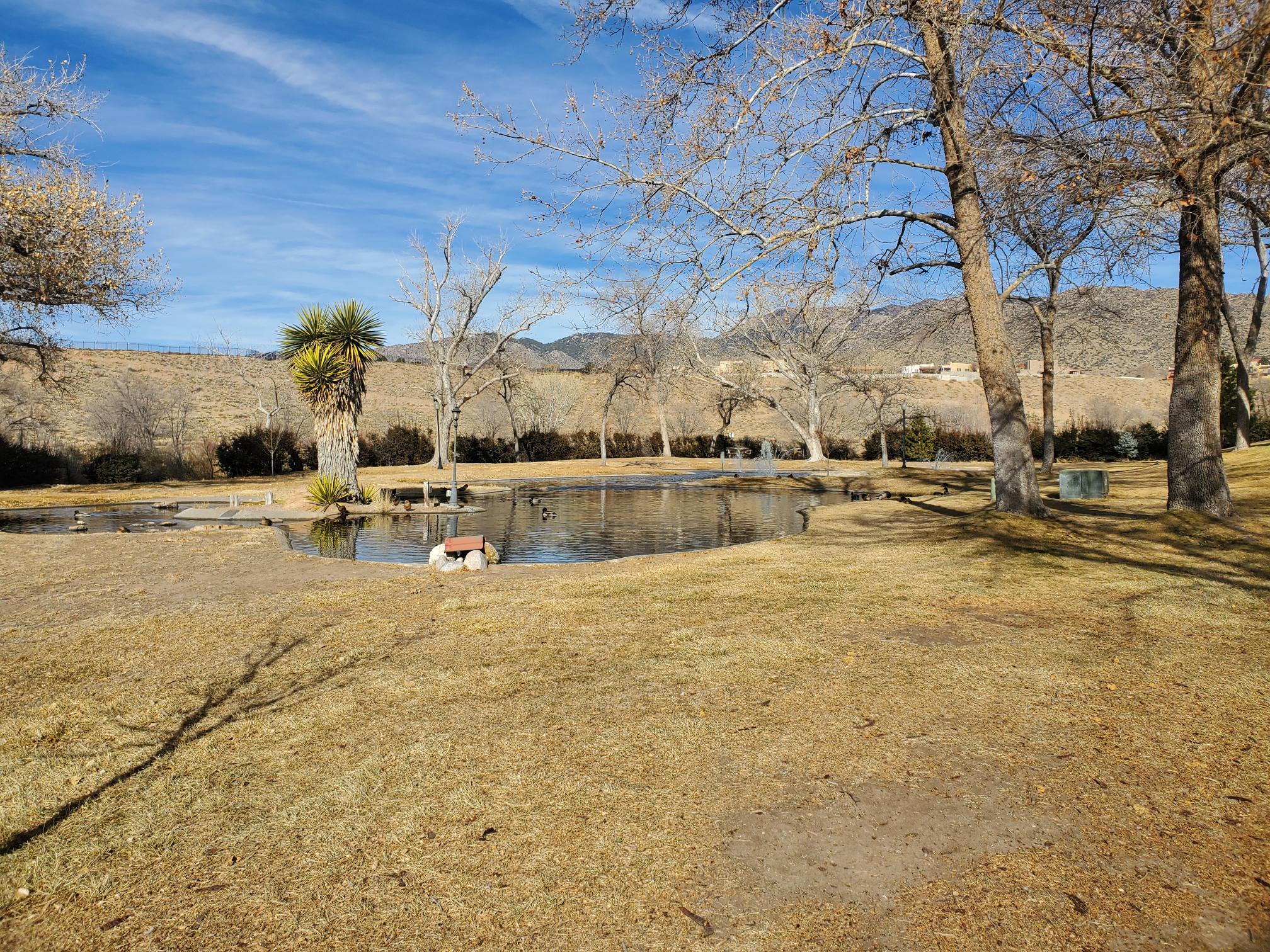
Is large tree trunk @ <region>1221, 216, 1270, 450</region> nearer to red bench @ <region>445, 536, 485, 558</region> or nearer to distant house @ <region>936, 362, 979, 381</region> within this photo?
red bench @ <region>445, 536, 485, 558</region>

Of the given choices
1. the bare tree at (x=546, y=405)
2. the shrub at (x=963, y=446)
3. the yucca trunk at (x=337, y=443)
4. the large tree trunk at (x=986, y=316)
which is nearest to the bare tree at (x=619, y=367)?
the bare tree at (x=546, y=405)

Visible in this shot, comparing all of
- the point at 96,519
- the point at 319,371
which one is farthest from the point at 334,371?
the point at 96,519

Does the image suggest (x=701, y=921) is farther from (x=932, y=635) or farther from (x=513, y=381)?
(x=513, y=381)

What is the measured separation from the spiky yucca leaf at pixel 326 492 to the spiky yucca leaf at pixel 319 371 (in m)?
2.43

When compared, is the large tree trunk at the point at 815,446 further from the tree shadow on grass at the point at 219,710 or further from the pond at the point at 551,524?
the tree shadow on grass at the point at 219,710

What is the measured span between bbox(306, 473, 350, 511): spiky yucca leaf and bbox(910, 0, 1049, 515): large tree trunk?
48.0ft

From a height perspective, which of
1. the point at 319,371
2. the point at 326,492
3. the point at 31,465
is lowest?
the point at 326,492

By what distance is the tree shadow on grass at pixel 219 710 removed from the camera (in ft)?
10.8

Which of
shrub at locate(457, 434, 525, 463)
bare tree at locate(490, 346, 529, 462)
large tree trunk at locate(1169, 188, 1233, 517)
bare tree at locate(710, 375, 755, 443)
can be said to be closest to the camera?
large tree trunk at locate(1169, 188, 1233, 517)

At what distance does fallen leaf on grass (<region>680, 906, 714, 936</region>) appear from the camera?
2.56 metres

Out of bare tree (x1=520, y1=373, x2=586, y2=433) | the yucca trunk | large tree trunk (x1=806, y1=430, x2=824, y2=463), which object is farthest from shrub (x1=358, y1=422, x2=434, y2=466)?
the yucca trunk

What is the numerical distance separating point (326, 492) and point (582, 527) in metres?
7.04

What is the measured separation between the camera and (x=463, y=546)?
9992 millimetres

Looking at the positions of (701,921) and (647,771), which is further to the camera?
(647,771)
